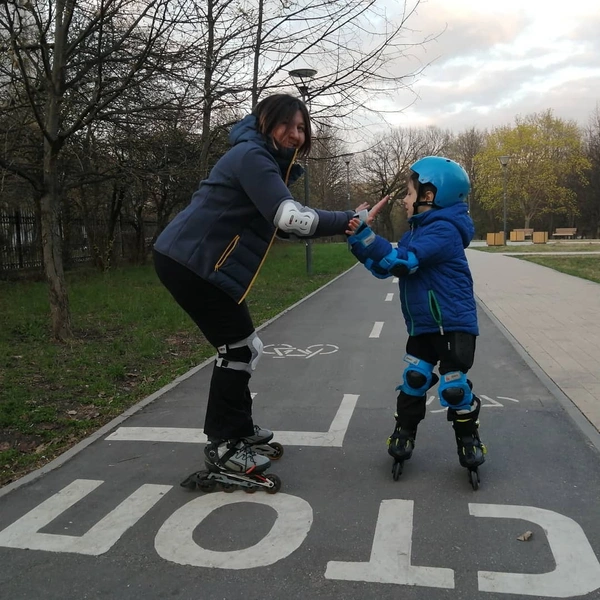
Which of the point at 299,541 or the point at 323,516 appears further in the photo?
the point at 323,516

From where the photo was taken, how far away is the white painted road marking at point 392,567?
2.43 meters

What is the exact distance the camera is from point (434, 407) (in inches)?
187

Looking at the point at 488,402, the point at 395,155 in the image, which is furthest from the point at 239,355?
the point at 395,155

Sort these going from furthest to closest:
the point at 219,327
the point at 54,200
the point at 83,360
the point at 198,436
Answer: the point at 54,200
the point at 83,360
the point at 198,436
the point at 219,327

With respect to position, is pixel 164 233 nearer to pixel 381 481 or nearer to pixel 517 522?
pixel 381 481

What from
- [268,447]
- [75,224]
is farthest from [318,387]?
[75,224]

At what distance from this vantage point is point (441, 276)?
3.25 m

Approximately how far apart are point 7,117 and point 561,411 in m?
7.47

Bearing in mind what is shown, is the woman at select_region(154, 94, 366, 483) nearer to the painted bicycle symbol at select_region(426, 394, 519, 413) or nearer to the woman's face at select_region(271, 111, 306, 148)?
the woman's face at select_region(271, 111, 306, 148)

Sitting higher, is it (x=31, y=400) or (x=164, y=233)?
(x=164, y=233)

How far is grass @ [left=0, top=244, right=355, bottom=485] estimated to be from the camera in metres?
4.40

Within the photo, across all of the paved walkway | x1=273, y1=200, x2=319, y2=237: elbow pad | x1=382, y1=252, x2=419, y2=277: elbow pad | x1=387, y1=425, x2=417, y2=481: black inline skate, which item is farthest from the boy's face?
the paved walkway

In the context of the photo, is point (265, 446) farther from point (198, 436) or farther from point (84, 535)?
point (84, 535)

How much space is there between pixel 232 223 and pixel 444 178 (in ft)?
3.90
